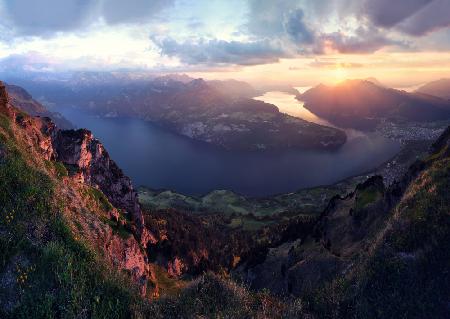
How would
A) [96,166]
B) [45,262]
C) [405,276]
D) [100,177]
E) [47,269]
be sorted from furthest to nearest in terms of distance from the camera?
[100,177], [96,166], [405,276], [45,262], [47,269]

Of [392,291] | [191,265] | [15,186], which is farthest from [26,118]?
[191,265]

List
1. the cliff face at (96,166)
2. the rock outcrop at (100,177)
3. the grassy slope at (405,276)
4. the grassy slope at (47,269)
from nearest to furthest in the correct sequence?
the grassy slope at (47,269), the grassy slope at (405,276), the rock outcrop at (100,177), the cliff face at (96,166)

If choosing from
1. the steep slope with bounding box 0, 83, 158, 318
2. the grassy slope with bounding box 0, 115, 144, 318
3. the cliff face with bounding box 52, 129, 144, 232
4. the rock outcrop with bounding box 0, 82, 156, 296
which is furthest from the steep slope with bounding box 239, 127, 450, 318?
the cliff face with bounding box 52, 129, 144, 232

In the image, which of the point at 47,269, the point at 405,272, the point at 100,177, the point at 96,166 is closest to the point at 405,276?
the point at 405,272

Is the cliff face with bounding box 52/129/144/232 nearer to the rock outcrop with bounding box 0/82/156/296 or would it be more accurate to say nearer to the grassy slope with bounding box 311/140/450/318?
the rock outcrop with bounding box 0/82/156/296

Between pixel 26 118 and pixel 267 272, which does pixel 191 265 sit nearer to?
pixel 267 272

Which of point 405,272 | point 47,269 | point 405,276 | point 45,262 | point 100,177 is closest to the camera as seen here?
point 47,269

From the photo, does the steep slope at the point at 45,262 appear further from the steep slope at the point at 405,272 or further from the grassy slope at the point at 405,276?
the grassy slope at the point at 405,276

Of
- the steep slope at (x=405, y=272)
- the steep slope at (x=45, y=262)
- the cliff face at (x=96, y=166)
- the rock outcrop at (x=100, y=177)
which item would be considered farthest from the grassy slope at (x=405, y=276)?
the cliff face at (x=96, y=166)

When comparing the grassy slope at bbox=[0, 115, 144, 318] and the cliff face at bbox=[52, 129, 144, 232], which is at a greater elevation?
the grassy slope at bbox=[0, 115, 144, 318]

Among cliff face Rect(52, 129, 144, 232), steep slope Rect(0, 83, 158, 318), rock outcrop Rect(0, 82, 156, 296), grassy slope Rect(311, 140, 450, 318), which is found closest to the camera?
steep slope Rect(0, 83, 158, 318)

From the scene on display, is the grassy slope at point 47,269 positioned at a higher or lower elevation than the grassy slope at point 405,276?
higher

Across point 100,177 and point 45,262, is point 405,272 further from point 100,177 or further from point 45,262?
point 100,177
